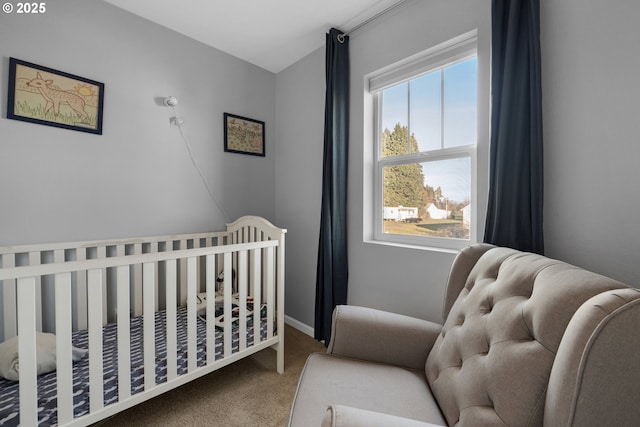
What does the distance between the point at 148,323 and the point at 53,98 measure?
1.48 meters

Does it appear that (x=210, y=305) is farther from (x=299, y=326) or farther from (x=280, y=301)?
(x=299, y=326)

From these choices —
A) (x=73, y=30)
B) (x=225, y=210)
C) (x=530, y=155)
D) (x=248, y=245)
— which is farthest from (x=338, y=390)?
(x=73, y=30)

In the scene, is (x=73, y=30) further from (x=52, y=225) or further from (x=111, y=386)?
(x=111, y=386)

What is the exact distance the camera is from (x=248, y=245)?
1.71 meters

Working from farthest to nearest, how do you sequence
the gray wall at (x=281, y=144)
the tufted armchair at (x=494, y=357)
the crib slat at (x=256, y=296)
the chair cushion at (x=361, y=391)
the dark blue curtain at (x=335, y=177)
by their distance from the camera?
the dark blue curtain at (x=335, y=177) < the crib slat at (x=256, y=296) < the gray wall at (x=281, y=144) < the chair cushion at (x=361, y=391) < the tufted armchair at (x=494, y=357)

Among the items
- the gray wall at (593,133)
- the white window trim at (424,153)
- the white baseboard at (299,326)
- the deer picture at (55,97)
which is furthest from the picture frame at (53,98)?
the gray wall at (593,133)

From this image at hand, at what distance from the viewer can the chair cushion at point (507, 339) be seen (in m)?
0.67

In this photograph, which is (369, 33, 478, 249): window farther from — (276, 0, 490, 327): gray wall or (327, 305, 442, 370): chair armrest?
(327, 305, 442, 370): chair armrest

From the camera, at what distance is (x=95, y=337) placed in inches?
46.3

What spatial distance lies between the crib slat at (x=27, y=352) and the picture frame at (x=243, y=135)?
1685 millimetres

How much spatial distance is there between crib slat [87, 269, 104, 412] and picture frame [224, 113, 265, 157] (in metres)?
1.55

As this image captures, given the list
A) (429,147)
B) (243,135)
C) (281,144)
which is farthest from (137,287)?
(429,147)

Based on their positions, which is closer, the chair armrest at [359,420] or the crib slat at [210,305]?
the chair armrest at [359,420]

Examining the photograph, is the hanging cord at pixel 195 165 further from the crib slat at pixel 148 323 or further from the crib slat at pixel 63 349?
the crib slat at pixel 63 349
